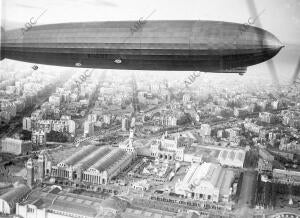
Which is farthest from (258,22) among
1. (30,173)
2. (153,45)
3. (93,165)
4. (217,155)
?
(30,173)

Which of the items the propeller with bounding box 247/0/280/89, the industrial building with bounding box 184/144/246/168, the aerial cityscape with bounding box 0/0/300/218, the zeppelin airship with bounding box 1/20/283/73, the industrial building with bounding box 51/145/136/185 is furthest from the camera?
the industrial building with bounding box 184/144/246/168

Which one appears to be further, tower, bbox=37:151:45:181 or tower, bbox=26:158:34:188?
tower, bbox=37:151:45:181

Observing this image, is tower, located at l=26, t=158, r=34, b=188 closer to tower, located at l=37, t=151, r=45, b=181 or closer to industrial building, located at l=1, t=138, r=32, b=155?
tower, located at l=37, t=151, r=45, b=181

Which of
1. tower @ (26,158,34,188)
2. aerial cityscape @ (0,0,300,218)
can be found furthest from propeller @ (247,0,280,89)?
tower @ (26,158,34,188)

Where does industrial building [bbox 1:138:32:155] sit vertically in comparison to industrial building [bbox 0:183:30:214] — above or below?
above

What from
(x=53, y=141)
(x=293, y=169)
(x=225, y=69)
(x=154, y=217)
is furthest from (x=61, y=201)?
(x=293, y=169)

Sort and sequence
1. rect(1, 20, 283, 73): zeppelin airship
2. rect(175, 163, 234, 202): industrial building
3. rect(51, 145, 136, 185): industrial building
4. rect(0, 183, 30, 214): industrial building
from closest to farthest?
1. rect(1, 20, 283, 73): zeppelin airship
2. rect(0, 183, 30, 214): industrial building
3. rect(175, 163, 234, 202): industrial building
4. rect(51, 145, 136, 185): industrial building
